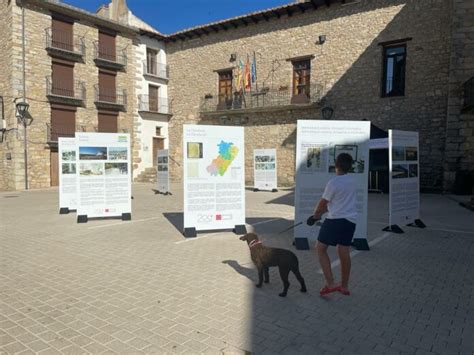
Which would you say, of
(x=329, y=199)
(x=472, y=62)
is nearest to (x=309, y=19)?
(x=472, y=62)

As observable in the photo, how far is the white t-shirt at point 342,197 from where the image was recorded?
12.3 ft

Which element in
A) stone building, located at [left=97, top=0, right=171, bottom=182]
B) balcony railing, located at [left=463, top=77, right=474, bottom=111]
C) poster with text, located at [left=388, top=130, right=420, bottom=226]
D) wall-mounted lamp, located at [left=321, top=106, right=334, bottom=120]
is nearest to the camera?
poster with text, located at [left=388, top=130, right=420, bottom=226]

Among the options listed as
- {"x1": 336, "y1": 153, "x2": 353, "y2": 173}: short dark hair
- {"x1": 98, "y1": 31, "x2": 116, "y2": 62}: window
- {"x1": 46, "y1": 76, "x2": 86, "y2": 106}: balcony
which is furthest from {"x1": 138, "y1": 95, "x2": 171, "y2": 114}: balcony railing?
{"x1": 336, "y1": 153, "x2": 353, "y2": 173}: short dark hair

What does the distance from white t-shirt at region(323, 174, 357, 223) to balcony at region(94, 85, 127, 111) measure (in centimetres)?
2205

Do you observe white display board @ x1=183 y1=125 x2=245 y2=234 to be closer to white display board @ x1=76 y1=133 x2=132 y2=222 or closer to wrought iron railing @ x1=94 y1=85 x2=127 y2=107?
white display board @ x1=76 y1=133 x2=132 y2=222

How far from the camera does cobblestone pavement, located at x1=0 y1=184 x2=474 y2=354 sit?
2.94 meters

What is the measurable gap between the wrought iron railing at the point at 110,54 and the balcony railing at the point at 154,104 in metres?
2.82

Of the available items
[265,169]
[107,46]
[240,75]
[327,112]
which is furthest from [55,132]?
[327,112]

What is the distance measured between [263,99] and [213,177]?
50.3 ft

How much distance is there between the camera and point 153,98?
2639 centimetres

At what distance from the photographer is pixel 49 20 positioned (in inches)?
808

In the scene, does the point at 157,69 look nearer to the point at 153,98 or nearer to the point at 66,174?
the point at 153,98

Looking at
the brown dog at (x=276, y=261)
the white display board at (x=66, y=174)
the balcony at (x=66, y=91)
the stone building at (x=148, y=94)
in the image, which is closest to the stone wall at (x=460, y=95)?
the brown dog at (x=276, y=261)

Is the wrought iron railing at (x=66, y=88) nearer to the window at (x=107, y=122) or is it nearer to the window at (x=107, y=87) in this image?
the window at (x=107, y=87)
